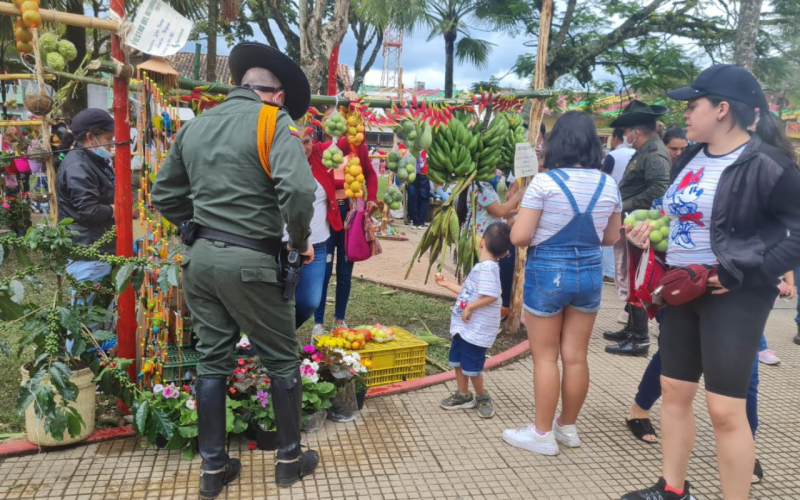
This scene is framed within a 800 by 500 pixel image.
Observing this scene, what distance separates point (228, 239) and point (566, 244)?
6.02 ft

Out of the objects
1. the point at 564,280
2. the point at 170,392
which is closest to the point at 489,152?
the point at 564,280

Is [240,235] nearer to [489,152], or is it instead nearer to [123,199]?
[123,199]

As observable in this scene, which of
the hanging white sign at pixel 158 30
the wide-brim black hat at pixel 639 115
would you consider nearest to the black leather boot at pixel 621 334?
the wide-brim black hat at pixel 639 115

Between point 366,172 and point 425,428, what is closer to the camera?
point 425,428

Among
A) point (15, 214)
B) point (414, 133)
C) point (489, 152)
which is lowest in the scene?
point (15, 214)

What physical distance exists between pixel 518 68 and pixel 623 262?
12.2 meters

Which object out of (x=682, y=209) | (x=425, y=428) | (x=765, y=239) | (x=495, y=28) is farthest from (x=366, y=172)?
(x=495, y=28)

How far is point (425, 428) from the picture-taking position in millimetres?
3635

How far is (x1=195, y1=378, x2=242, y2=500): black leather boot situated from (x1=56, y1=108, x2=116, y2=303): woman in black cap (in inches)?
61.1

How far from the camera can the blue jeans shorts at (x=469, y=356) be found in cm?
374

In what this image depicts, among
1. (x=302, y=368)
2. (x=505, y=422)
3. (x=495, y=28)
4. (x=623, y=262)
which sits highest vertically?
(x=495, y=28)

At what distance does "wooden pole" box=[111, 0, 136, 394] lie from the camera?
3233 mm

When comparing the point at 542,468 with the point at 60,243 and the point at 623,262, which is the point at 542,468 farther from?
the point at 60,243

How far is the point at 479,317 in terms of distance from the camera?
3723 mm
